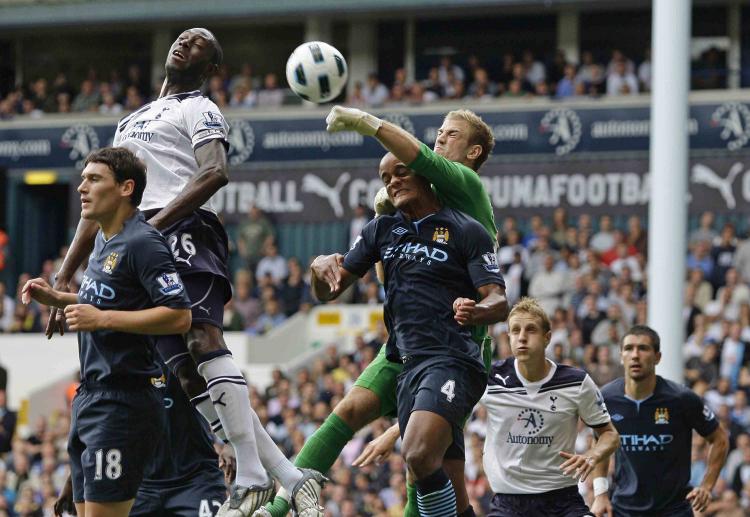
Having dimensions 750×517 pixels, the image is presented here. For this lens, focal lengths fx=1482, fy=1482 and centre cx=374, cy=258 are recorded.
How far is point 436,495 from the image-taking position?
7344 mm

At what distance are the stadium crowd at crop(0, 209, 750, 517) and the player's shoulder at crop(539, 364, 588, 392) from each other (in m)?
4.69

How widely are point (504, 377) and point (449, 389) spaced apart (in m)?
1.97

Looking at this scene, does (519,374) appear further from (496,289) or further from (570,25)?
(570,25)

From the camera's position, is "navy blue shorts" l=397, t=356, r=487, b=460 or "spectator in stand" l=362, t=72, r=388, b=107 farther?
"spectator in stand" l=362, t=72, r=388, b=107

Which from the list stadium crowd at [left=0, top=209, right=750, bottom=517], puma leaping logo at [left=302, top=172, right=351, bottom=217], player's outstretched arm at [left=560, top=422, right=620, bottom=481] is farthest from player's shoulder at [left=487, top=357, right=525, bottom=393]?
puma leaping logo at [left=302, top=172, right=351, bottom=217]

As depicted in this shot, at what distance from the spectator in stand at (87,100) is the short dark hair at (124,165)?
853 inches

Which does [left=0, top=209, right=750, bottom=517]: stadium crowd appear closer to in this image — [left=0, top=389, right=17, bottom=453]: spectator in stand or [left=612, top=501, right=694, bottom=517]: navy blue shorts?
[left=0, top=389, right=17, bottom=453]: spectator in stand

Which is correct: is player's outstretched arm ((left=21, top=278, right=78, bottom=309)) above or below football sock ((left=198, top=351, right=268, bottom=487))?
above

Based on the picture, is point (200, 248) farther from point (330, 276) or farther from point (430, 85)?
point (430, 85)

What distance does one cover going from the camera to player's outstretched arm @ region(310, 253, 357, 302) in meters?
7.76

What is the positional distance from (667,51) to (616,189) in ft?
35.3

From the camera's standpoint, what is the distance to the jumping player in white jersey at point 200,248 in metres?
7.38

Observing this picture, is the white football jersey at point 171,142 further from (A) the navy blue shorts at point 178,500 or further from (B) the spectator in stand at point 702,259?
(B) the spectator in stand at point 702,259

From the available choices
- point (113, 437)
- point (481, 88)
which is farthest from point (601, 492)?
point (481, 88)
